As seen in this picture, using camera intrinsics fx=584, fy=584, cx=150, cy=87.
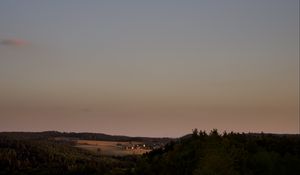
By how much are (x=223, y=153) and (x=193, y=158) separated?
26.7ft

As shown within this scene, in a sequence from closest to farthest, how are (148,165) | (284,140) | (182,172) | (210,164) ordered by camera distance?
(210,164)
(182,172)
(284,140)
(148,165)

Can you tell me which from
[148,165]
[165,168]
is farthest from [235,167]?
[148,165]

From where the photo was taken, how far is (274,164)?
276 feet

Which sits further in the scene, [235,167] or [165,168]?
[165,168]

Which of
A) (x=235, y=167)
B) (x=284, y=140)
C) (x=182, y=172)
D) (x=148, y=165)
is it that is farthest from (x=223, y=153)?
(x=148, y=165)

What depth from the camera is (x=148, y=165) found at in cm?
11281

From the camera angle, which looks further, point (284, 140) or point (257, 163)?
point (284, 140)

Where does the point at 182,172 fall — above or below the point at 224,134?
below

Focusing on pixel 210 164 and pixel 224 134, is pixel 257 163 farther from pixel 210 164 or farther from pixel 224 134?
pixel 224 134

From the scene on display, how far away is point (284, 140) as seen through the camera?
332ft

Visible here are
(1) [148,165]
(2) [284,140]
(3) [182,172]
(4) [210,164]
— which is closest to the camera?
(4) [210,164]

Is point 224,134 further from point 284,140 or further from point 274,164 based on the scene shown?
point 274,164

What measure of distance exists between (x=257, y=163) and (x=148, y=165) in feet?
105

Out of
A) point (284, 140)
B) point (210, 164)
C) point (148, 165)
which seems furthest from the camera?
point (148, 165)
